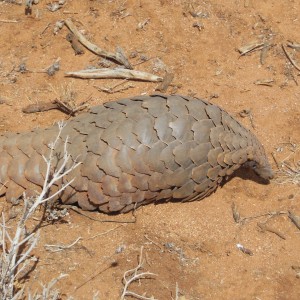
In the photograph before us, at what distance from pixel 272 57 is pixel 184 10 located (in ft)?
3.67

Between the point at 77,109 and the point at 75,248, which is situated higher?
the point at 77,109

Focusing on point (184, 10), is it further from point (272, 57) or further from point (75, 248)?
point (75, 248)

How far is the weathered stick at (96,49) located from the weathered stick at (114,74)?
117 mm

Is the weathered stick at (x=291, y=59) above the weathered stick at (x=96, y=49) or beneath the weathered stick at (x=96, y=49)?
above

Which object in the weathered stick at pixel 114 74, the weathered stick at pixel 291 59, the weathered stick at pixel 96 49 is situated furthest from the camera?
the weathered stick at pixel 291 59

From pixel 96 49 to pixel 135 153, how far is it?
1.87m

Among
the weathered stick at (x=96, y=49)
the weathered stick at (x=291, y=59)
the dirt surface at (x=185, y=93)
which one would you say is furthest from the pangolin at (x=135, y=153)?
the weathered stick at (x=291, y=59)

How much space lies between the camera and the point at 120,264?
4191 millimetres

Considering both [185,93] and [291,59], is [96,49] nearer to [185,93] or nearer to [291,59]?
[185,93]

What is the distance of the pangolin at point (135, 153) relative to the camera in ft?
13.5

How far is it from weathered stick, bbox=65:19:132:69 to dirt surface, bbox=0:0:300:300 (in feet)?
0.28

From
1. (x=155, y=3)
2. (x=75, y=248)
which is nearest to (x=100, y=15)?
(x=155, y=3)

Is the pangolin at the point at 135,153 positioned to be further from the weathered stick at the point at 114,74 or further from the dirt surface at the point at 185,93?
the weathered stick at the point at 114,74

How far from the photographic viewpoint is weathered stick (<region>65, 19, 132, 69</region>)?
548cm
